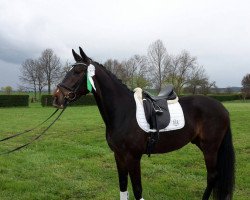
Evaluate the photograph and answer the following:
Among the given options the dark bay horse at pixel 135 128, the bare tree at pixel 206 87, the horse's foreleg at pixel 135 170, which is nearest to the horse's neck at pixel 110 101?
the dark bay horse at pixel 135 128

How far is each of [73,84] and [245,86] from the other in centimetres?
7611

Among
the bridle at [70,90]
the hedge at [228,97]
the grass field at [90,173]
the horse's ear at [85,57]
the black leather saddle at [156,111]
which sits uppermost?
the horse's ear at [85,57]

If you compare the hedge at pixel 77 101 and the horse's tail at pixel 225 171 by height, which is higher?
the hedge at pixel 77 101

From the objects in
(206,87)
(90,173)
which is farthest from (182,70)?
(90,173)

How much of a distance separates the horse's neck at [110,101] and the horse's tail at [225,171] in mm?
1604

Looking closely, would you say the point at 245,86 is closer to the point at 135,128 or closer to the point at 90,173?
the point at 90,173

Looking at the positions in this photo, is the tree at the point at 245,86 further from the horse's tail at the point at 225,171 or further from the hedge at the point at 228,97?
the horse's tail at the point at 225,171

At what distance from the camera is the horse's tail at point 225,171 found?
4.91 metres

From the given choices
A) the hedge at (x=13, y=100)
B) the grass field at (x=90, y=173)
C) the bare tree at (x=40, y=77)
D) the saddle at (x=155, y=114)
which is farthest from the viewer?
the bare tree at (x=40, y=77)

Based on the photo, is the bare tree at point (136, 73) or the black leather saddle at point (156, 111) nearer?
the black leather saddle at point (156, 111)

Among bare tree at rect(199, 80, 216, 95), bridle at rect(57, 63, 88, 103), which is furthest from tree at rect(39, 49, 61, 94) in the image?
bridle at rect(57, 63, 88, 103)

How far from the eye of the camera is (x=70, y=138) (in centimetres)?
1217

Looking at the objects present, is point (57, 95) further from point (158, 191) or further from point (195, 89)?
point (195, 89)

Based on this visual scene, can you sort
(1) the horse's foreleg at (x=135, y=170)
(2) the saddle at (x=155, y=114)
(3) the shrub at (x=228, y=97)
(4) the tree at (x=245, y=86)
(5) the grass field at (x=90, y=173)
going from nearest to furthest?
(1) the horse's foreleg at (x=135, y=170) < (2) the saddle at (x=155, y=114) < (5) the grass field at (x=90, y=173) < (3) the shrub at (x=228, y=97) < (4) the tree at (x=245, y=86)
